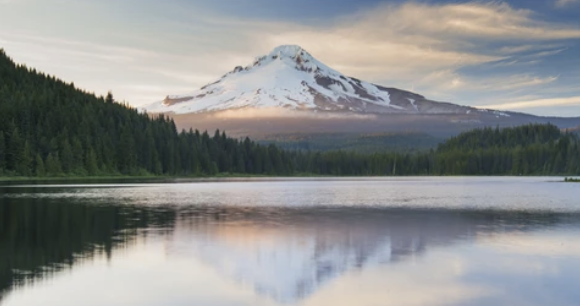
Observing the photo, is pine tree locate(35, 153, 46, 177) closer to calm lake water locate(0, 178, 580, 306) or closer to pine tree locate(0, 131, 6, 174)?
pine tree locate(0, 131, 6, 174)

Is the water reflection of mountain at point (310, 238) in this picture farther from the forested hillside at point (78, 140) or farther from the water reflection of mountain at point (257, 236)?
the forested hillside at point (78, 140)

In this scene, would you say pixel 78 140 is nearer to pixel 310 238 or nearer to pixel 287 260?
pixel 310 238

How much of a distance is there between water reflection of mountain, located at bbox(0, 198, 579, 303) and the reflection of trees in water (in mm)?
44

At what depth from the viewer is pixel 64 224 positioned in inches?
1436

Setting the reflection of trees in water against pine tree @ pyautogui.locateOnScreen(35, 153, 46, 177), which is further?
pine tree @ pyautogui.locateOnScreen(35, 153, 46, 177)

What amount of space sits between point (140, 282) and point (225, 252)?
669 centimetres

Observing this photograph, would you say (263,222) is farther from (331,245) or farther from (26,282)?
(26,282)

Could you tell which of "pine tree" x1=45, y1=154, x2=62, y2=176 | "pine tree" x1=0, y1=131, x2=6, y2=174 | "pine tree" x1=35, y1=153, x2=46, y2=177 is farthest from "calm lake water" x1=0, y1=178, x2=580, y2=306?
"pine tree" x1=45, y1=154, x2=62, y2=176

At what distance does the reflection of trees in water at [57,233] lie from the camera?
22328 millimetres

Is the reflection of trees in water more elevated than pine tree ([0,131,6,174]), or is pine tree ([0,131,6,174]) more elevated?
pine tree ([0,131,6,174])

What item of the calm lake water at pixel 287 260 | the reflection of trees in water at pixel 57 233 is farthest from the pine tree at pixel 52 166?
the calm lake water at pixel 287 260

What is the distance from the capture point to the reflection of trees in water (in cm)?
2233

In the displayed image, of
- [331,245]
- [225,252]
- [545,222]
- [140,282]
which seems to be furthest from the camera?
[545,222]

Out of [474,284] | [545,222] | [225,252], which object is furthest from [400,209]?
[474,284]
